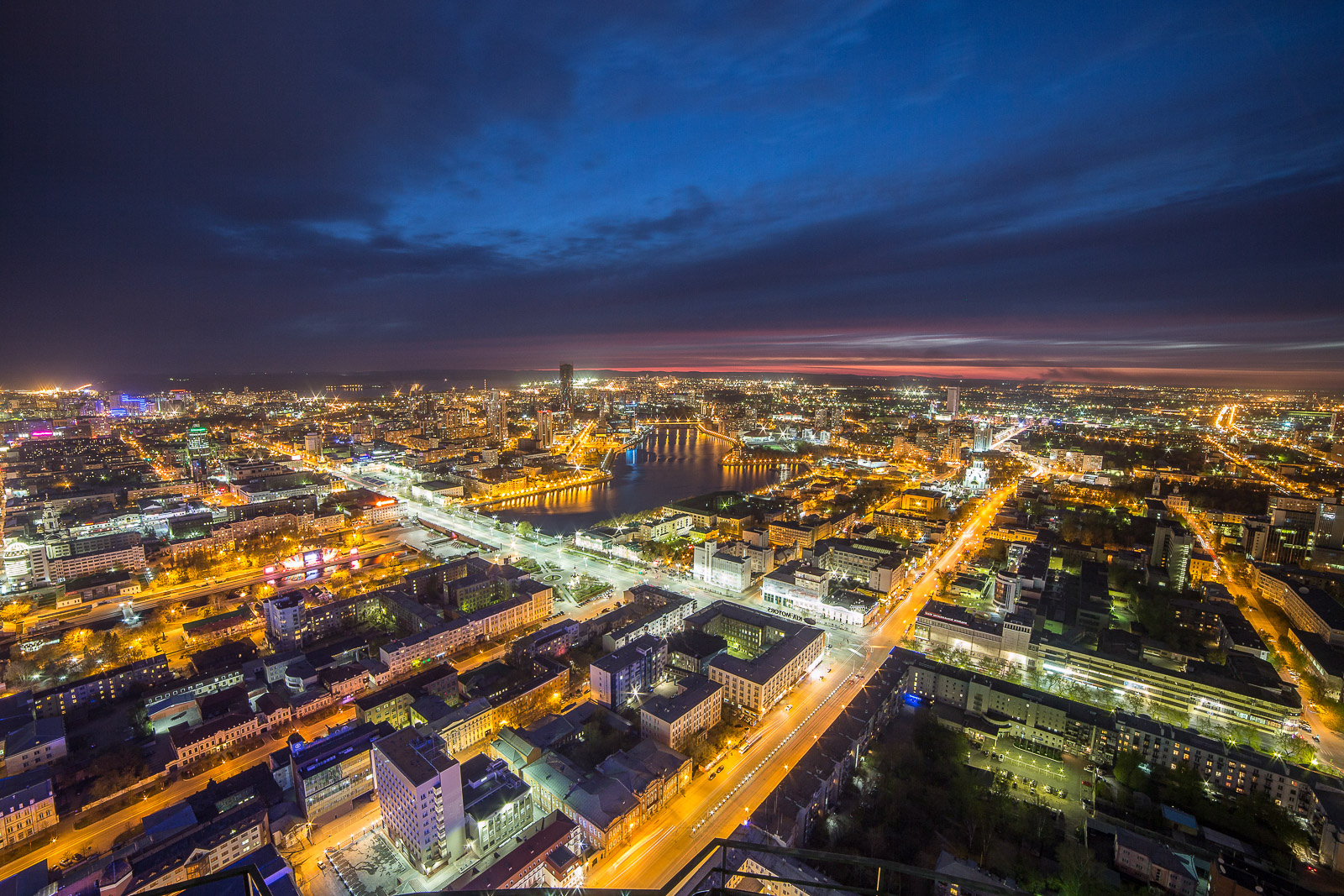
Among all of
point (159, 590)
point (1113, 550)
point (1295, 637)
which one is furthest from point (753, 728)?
point (159, 590)

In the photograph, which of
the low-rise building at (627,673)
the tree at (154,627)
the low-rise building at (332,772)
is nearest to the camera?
the low-rise building at (332,772)

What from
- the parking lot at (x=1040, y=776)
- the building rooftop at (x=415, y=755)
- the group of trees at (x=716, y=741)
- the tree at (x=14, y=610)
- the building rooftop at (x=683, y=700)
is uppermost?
the building rooftop at (x=415, y=755)

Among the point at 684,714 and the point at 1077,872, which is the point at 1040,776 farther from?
the point at 684,714

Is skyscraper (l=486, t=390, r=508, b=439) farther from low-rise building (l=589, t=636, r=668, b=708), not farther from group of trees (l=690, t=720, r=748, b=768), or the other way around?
group of trees (l=690, t=720, r=748, b=768)

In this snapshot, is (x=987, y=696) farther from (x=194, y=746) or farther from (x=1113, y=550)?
(x=194, y=746)

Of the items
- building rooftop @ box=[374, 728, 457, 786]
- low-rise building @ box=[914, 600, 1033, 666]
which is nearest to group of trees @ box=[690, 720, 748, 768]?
building rooftop @ box=[374, 728, 457, 786]

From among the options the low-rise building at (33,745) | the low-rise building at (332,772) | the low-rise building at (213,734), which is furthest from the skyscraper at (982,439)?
the low-rise building at (33,745)

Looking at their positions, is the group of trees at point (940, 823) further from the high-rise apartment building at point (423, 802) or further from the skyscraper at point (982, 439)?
the skyscraper at point (982, 439)

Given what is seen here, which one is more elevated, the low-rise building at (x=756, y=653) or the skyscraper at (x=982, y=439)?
the skyscraper at (x=982, y=439)
